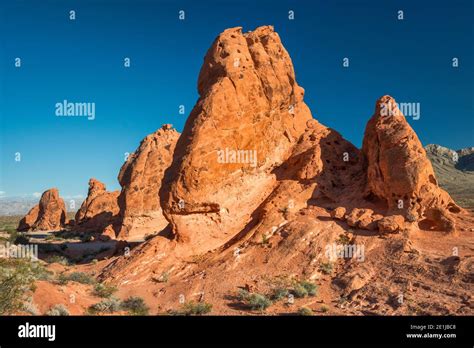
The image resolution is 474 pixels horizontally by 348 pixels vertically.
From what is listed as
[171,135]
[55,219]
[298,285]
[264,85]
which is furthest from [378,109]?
[55,219]

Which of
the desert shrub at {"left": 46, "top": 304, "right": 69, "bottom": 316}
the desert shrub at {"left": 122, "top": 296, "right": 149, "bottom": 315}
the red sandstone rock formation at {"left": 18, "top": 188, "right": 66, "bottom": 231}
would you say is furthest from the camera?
the red sandstone rock formation at {"left": 18, "top": 188, "right": 66, "bottom": 231}

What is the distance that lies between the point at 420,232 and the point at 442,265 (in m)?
2.42

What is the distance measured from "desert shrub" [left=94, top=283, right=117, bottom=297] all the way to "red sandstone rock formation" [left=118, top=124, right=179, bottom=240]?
1804 cm

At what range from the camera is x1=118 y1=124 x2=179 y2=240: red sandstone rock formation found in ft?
107

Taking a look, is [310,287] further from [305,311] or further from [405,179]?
[405,179]

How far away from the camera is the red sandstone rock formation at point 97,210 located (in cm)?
4288

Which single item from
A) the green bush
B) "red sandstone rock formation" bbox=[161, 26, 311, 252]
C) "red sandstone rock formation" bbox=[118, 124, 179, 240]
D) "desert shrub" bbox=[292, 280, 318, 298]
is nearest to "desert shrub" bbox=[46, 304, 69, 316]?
"red sandstone rock formation" bbox=[161, 26, 311, 252]

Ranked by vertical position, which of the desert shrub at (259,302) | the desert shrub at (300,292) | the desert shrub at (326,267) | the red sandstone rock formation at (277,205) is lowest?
the desert shrub at (259,302)

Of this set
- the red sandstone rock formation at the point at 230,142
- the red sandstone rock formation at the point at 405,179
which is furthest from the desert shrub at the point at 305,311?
the red sandstone rock formation at the point at 230,142

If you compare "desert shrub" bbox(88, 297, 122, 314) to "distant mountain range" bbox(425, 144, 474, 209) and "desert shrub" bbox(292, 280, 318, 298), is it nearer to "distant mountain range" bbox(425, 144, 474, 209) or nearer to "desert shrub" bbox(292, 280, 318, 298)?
"desert shrub" bbox(292, 280, 318, 298)

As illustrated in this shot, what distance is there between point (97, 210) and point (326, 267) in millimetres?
38405

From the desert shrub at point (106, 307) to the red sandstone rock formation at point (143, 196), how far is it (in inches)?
797

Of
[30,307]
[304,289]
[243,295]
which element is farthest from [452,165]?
[30,307]

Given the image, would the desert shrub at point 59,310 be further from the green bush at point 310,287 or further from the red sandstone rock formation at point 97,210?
the red sandstone rock formation at point 97,210
